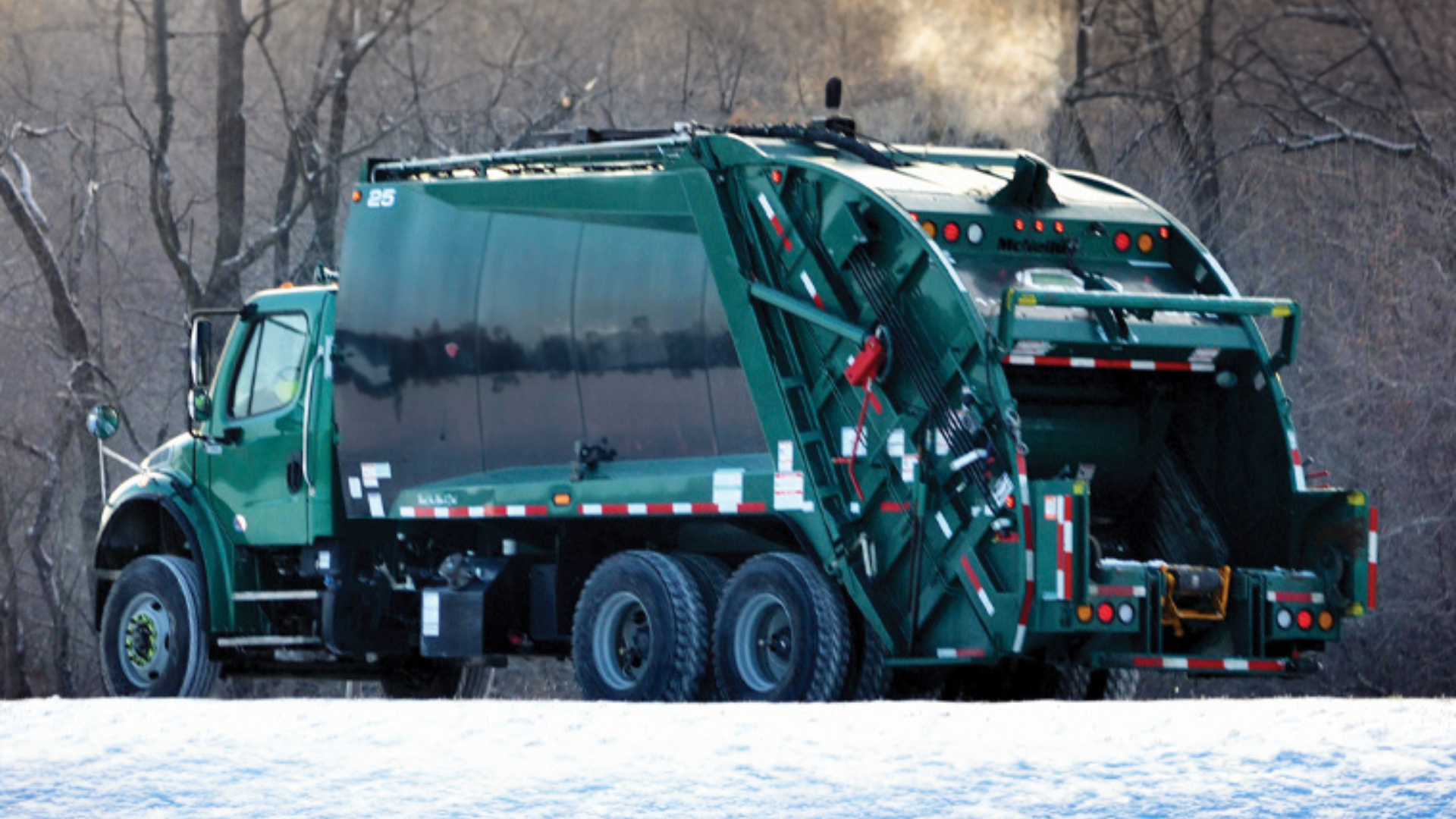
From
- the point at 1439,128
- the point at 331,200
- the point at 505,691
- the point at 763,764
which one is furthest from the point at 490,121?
the point at 763,764

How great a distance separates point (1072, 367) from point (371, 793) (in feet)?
17.8

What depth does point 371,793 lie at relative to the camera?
7672mm

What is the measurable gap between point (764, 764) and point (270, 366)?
26.8 ft

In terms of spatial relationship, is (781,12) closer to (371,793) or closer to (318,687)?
(318,687)

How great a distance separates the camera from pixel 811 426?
12.2m

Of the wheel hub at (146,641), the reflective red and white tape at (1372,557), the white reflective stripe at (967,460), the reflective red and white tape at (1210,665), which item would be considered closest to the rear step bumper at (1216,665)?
the reflective red and white tape at (1210,665)

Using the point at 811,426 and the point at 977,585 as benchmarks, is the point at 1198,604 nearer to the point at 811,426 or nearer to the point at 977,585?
the point at 977,585

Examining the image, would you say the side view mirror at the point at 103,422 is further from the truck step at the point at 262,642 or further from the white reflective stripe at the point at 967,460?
the white reflective stripe at the point at 967,460

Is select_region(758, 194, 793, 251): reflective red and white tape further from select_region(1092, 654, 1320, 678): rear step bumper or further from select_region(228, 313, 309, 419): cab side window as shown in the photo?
select_region(228, 313, 309, 419): cab side window

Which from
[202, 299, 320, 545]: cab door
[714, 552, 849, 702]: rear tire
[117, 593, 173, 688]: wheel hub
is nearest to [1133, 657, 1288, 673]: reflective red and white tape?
[714, 552, 849, 702]: rear tire

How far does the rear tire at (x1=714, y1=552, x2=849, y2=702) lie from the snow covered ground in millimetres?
1843

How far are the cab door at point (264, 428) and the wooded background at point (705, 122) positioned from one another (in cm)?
929

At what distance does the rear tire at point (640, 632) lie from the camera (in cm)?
1247

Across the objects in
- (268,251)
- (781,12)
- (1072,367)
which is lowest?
(1072,367)
